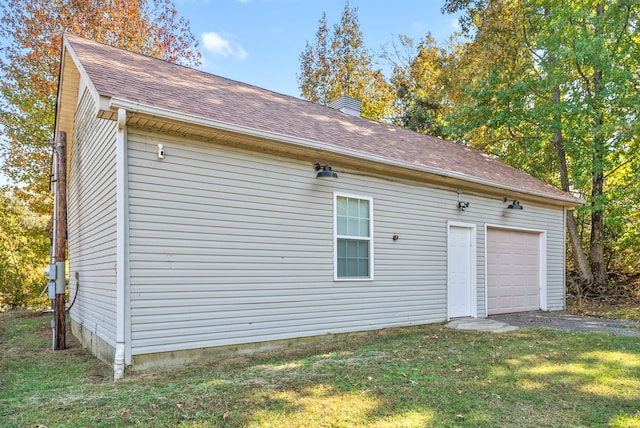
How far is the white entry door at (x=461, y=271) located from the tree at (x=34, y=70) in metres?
13.7

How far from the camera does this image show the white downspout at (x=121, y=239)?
14.7 ft

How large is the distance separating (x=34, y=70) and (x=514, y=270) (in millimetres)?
16550

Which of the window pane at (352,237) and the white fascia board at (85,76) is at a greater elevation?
the white fascia board at (85,76)

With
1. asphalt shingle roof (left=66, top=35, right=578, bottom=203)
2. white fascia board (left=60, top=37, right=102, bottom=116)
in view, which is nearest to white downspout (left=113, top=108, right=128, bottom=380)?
white fascia board (left=60, top=37, right=102, bottom=116)

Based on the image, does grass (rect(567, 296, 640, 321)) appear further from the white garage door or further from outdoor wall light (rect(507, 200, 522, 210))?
outdoor wall light (rect(507, 200, 522, 210))

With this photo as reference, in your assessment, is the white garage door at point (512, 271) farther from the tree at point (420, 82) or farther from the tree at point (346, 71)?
the tree at point (346, 71)

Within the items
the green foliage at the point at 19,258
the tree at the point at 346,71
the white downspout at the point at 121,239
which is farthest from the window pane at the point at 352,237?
the tree at the point at 346,71

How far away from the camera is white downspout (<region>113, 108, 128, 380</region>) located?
4.48 meters

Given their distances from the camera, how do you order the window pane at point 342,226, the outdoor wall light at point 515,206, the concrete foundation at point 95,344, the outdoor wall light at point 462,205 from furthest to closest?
the outdoor wall light at point 515,206 → the outdoor wall light at point 462,205 → the window pane at point 342,226 → the concrete foundation at point 95,344

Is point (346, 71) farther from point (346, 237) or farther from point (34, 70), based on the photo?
point (346, 237)

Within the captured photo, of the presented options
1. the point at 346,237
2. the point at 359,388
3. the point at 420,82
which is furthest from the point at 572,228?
the point at 359,388

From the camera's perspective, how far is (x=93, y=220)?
6336 millimetres

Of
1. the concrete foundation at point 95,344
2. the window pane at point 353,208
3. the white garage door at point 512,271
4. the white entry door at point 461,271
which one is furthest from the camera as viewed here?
the white garage door at point 512,271

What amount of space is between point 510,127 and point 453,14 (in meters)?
5.04
